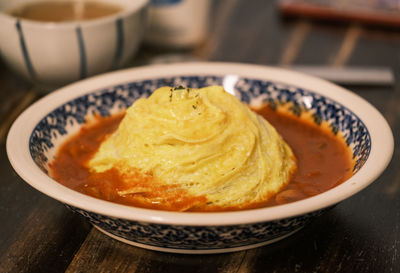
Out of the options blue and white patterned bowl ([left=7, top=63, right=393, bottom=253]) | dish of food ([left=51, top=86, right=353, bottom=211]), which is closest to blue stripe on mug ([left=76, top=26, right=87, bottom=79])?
blue and white patterned bowl ([left=7, top=63, right=393, bottom=253])

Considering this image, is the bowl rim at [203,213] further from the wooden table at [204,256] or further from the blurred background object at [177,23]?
the blurred background object at [177,23]

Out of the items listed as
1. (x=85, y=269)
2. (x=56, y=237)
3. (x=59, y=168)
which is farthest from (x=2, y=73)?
(x=85, y=269)

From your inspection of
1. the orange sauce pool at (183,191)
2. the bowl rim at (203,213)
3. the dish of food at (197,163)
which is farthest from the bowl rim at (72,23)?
the dish of food at (197,163)

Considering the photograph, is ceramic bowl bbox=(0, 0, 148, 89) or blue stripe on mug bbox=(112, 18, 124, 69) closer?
ceramic bowl bbox=(0, 0, 148, 89)

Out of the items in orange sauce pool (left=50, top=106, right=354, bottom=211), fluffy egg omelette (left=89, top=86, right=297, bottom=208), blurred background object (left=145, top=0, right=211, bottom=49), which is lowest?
blurred background object (left=145, top=0, right=211, bottom=49)

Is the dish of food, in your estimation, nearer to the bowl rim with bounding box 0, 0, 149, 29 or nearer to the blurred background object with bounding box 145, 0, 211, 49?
the bowl rim with bounding box 0, 0, 149, 29

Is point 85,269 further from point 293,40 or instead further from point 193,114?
point 293,40
